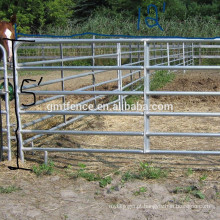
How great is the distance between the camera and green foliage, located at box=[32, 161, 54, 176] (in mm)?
3571

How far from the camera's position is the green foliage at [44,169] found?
141 inches

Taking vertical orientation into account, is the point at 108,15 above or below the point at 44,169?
above

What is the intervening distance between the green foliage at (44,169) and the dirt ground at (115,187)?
5 cm

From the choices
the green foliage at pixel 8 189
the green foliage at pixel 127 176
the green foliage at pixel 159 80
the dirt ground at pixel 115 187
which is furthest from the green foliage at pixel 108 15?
the green foliage at pixel 8 189

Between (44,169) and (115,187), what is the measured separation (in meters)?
0.84

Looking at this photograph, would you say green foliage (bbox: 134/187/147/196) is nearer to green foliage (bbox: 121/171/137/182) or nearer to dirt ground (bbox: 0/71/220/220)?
dirt ground (bbox: 0/71/220/220)

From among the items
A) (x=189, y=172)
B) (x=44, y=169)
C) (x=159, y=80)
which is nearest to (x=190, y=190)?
(x=189, y=172)

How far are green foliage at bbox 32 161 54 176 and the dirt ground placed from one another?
0.17 feet

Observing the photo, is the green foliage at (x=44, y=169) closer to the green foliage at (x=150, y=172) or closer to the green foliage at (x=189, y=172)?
the green foliage at (x=150, y=172)

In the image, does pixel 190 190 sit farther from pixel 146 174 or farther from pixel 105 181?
pixel 105 181

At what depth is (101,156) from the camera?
4.15m

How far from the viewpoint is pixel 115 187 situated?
10.5 ft

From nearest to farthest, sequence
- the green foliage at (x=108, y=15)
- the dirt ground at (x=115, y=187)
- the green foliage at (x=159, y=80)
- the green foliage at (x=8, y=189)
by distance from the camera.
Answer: the dirt ground at (x=115, y=187) < the green foliage at (x=8, y=189) < the green foliage at (x=159, y=80) < the green foliage at (x=108, y=15)

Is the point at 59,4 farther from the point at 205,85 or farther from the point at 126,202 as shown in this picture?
the point at 126,202
